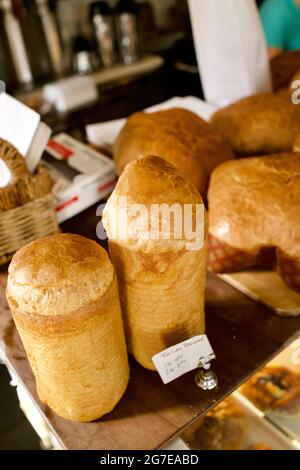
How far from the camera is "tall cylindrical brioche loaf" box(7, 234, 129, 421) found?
78 centimetres

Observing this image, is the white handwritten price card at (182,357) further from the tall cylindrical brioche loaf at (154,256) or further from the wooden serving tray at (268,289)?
the wooden serving tray at (268,289)

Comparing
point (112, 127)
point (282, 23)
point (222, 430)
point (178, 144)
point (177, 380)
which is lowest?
point (222, 430)

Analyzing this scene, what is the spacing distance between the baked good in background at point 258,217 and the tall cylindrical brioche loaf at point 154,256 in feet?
0.71

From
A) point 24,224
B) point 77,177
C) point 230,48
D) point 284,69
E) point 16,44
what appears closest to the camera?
point 24,224

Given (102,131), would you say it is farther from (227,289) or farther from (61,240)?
(61,240)

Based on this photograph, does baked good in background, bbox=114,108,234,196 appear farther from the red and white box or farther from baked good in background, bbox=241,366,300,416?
baked good in background, bbox=241,366,300,416

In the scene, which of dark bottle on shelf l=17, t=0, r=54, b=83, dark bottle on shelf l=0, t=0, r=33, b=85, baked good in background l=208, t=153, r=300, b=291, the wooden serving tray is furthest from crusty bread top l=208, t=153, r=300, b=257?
dark bottle on shelf l=17, t=0, r=54, b=83

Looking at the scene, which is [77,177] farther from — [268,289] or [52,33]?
[52,33]

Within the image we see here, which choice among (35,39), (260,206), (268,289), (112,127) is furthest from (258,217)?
(35,39)

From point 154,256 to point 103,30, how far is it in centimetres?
321

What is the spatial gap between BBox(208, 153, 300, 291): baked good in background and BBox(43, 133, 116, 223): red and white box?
1.50ft

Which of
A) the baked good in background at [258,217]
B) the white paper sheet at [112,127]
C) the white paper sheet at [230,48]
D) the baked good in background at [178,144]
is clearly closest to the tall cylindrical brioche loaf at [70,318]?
the baked good in background at [258,217]

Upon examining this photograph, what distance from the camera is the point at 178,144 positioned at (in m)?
1.38

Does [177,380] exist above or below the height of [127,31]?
below
